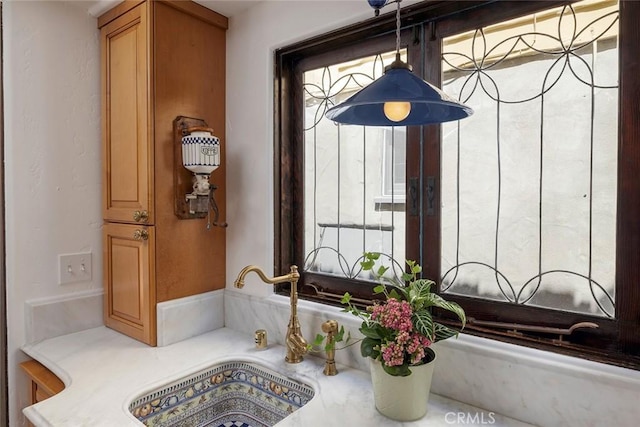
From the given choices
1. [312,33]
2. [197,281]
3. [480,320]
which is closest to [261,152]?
[312,33]

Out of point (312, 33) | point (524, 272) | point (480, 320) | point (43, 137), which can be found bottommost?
point (480, 320)

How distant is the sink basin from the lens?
3.74 ft

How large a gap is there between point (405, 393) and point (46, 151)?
1510mm

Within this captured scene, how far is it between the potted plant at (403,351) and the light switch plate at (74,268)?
1226mm

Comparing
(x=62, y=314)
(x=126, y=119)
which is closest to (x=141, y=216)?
(x=126, y=119)

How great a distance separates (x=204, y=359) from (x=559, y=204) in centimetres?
118

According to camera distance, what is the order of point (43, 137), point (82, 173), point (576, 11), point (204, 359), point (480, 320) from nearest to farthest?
point (576, 11), point (480, 320), point (204, 359), point (43, 137), point (82, 173)

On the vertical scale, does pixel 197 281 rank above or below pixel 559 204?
below

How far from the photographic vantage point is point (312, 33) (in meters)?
1.34

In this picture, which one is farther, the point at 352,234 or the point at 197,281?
the point at 197,281

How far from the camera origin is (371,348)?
97 centimetres

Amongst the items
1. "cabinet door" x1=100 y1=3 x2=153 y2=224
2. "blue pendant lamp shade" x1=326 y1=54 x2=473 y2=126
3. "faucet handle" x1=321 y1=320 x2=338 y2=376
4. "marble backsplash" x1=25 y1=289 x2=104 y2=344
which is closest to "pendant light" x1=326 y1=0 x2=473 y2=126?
"blue pendant lamp shade" x1=326 y1=54 x2=473 y2=126

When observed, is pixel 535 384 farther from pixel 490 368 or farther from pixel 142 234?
pixel 142 234

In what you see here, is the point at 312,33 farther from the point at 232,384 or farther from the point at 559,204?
the point at 232,384
